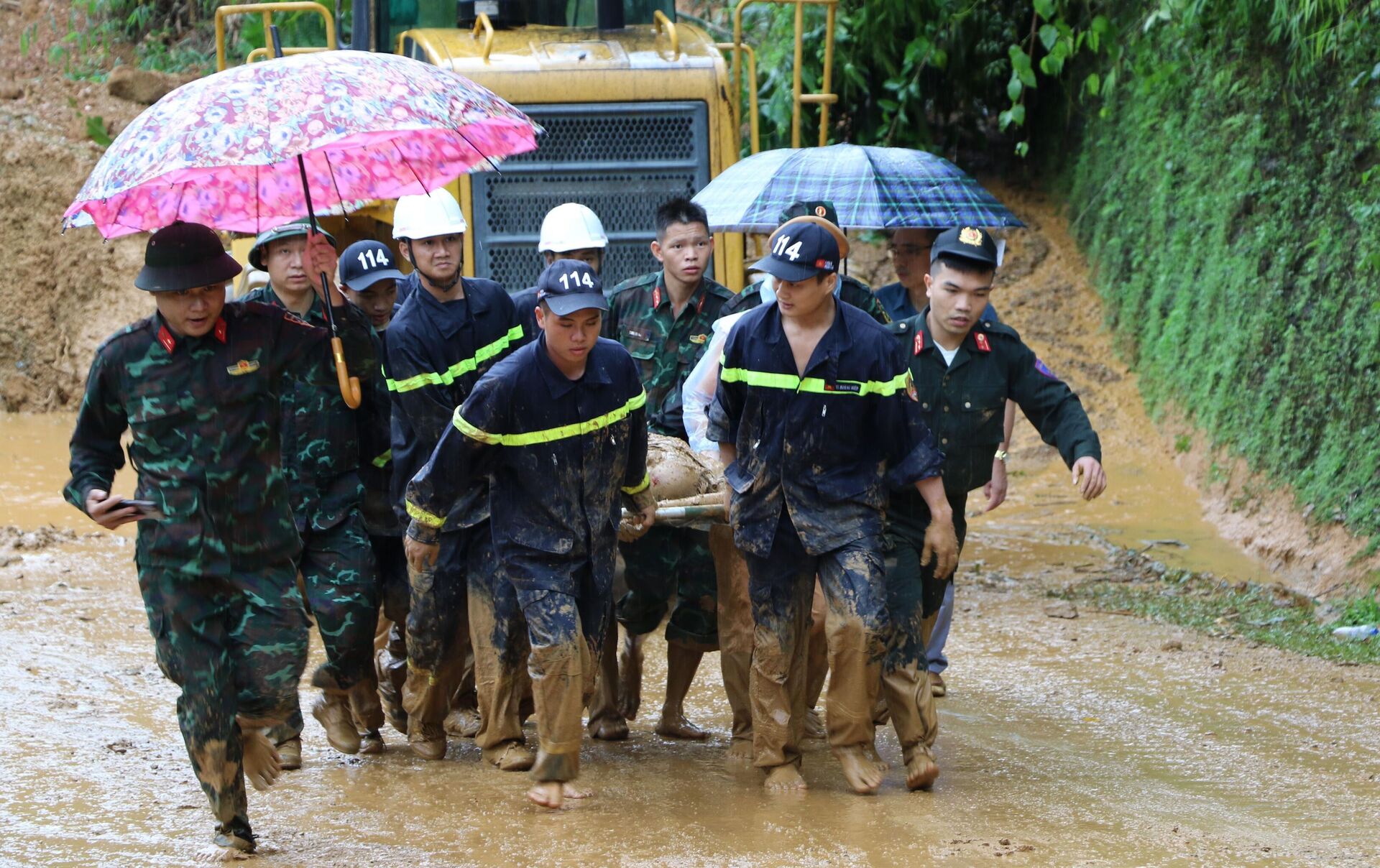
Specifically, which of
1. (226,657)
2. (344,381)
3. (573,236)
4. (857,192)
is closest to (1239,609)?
(857,192)

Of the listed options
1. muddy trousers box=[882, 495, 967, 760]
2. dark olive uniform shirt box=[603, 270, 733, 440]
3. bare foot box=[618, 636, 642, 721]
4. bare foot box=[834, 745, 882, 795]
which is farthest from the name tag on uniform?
bare foot box=[618, 636, 642, 721]

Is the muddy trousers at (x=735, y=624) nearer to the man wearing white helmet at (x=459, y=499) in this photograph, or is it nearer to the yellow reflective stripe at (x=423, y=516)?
the man wearing white helmet at (x=459, y=499)

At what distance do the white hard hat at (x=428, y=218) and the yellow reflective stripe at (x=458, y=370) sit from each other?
1.45ft

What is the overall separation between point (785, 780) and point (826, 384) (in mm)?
1364

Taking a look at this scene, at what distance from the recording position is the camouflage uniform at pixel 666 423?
6215 millimetres

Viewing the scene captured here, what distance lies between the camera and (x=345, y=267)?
6.24 m

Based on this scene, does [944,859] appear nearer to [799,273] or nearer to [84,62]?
[799,273]

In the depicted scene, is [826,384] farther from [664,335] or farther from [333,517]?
[333,517]

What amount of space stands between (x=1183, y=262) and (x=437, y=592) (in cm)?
770

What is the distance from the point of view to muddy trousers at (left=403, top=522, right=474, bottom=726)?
579cm

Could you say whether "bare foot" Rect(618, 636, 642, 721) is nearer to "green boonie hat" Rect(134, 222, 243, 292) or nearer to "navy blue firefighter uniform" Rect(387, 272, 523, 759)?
"navy blue firefighter uniform" Rect(387, 272, 523, 759)

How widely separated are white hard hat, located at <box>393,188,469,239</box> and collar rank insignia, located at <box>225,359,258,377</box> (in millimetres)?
1280

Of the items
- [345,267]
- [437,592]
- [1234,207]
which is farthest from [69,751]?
[1234,207]

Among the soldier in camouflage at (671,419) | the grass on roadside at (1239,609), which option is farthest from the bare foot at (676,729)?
the grass on roadside at (1239,609)
